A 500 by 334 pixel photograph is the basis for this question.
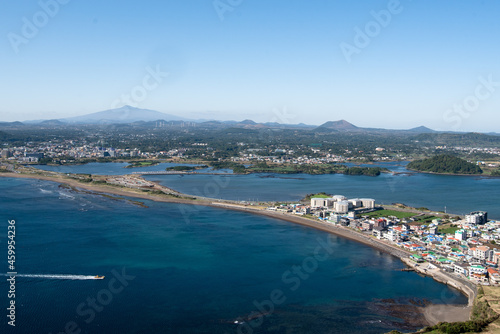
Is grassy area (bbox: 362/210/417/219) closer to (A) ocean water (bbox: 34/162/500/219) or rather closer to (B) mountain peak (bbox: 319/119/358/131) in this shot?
(A) ocean water (bbox: 34/162/500/219)

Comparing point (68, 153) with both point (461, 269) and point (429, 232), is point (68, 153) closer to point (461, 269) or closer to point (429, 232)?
point (429, 232)

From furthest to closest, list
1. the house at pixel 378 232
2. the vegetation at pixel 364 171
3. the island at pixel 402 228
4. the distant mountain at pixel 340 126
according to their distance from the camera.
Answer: the distant mountain at pixel 340 126 → the vegetation at pixel 364 171 → the house at pixel 378 232 → the island at pixel 402 228

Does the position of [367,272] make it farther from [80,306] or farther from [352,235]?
[80,306]

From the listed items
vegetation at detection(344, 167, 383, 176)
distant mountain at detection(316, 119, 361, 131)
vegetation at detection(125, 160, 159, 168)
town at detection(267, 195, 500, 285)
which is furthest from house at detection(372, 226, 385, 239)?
distant mountain at detection(316, 119, 361, 131)

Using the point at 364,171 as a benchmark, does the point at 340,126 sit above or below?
above

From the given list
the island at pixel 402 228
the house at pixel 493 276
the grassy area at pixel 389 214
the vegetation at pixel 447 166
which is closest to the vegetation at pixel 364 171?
the vegetation at pixel 447 166

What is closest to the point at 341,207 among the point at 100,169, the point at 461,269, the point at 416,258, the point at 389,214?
the point at 389,214

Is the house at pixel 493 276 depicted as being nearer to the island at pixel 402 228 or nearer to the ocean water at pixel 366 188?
the island at pixel 402 228
